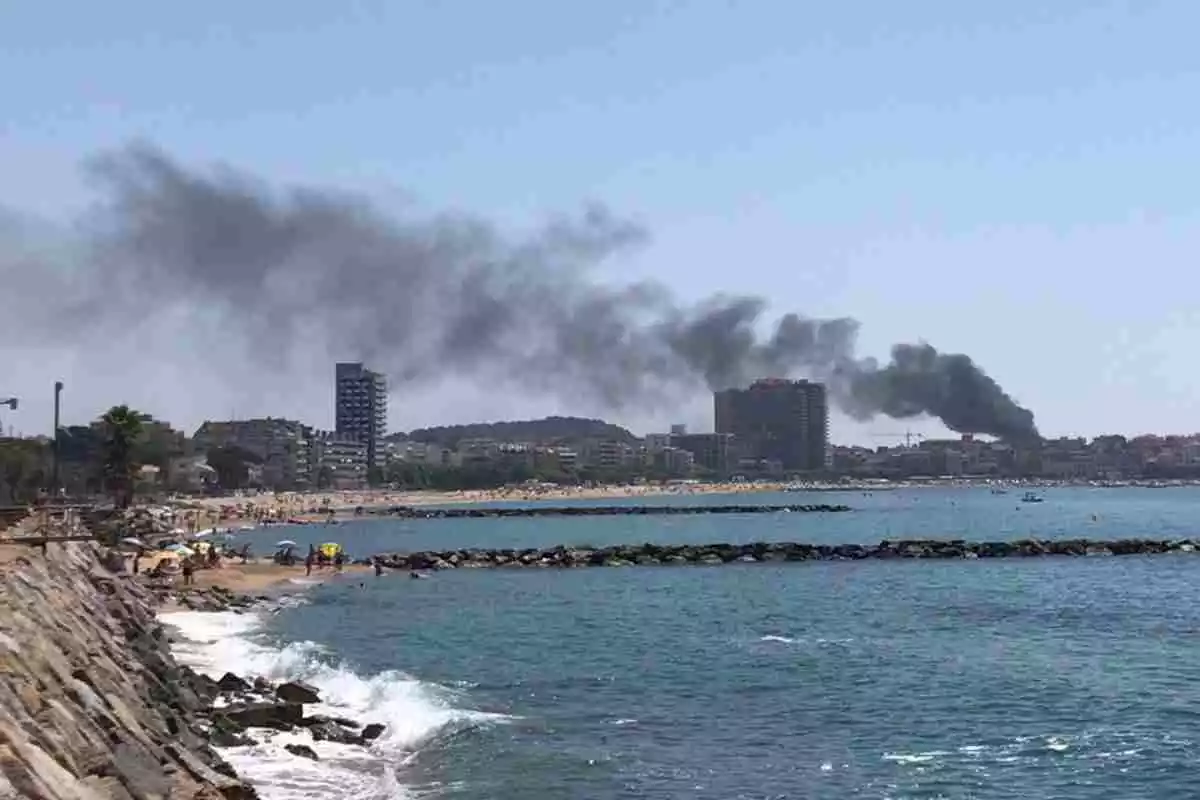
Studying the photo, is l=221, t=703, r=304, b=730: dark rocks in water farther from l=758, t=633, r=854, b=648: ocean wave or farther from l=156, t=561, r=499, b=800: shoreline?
l=758, t=633, r=854, b=648: ocean wave

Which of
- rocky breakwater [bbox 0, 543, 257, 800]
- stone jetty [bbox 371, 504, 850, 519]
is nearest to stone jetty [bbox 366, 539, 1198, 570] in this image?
rocky breakwater [bbox 0, 543, 257, 800]

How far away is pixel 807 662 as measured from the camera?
35344 mm

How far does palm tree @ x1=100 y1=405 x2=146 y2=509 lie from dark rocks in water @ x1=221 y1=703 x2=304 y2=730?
6132cm

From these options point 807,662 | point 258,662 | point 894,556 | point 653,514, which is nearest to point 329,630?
point 258,662

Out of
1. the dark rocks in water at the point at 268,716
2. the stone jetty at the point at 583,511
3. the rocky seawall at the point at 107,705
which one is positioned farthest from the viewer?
the stone jetty at the point at 583,511

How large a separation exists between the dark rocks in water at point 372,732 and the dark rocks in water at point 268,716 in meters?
1.24

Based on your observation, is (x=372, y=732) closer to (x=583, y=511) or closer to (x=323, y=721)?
(x=323, y=721)

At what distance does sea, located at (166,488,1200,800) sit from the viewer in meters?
22.1

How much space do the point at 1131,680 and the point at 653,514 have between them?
12682 cm

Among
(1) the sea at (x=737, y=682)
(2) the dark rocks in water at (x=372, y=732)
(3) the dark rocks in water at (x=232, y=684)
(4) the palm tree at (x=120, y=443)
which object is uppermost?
(4) the palm tree at (x=120, y=443)

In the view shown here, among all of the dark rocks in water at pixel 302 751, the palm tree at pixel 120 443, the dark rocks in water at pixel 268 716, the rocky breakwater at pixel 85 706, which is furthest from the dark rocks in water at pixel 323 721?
the palm tree at pixel 120 443

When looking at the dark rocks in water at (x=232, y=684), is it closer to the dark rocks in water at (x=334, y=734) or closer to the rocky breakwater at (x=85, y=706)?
the rocky breakwater at (x=85, y=706)

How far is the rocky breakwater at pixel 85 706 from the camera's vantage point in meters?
13.9

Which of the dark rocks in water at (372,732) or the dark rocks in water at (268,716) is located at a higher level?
the dark rocks in water at (268,716)
